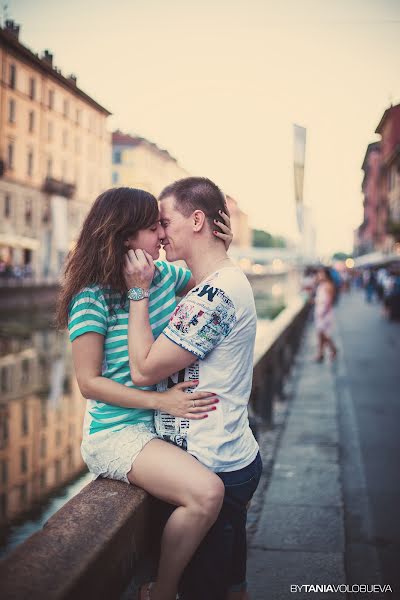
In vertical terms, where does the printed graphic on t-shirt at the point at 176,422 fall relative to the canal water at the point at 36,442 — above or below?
above

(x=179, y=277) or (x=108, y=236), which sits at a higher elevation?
(x=108, y=236)

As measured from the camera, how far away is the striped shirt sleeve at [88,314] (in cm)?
197

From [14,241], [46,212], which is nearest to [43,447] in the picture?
[14,241]

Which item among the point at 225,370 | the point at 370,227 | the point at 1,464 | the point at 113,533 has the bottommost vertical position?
the point at 1,464

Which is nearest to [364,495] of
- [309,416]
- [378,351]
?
[309,416]

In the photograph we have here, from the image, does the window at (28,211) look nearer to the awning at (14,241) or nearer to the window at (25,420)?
the awning at (14,241)

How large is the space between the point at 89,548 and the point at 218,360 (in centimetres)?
68

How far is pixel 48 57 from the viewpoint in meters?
6.25

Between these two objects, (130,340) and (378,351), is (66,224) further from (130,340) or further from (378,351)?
(130,340)

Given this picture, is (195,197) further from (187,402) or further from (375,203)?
(375,203)

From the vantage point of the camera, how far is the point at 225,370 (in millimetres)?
1968

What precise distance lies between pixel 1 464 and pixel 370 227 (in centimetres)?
8388

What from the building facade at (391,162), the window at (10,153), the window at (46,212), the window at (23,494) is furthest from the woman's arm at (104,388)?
the building facade at (391,162)

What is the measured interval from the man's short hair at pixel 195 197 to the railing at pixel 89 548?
93 cm
